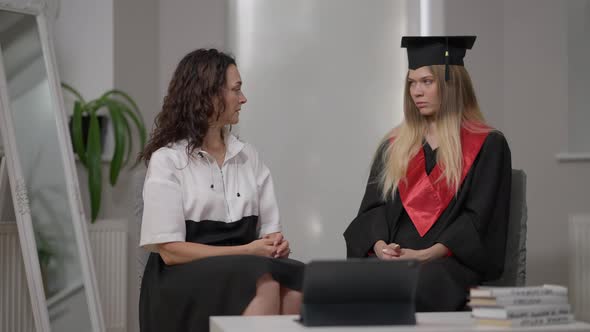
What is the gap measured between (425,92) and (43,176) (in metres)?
1.74

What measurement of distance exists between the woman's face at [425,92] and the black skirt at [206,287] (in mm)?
896

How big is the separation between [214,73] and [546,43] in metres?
2.51

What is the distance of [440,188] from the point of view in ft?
10.5

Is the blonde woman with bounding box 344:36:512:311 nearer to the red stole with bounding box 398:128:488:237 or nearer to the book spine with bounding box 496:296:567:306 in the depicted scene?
the red stole with bounding box 398:128:488:237

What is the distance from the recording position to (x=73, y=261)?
3.88 metres

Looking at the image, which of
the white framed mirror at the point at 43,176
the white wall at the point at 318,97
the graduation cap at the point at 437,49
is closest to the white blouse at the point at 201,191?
the graduation cap at the point at 437,49

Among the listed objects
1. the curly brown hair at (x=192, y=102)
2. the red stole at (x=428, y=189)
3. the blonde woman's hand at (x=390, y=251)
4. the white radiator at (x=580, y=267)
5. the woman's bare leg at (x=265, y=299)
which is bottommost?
the white radiator at (x=580, y=267)

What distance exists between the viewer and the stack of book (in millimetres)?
1968

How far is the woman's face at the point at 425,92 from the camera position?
10.8 ft

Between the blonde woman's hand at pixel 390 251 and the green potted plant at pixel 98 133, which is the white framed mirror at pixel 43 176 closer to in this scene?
the green potted plant at pixel 98 133

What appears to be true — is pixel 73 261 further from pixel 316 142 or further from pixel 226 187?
pixel 316 142

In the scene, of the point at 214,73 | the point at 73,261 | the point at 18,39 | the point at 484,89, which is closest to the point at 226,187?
the point at 214,73

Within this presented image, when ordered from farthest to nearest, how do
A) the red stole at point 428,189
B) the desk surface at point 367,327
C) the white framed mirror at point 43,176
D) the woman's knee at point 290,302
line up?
the white framed mirror at point 43,176 < the red stole at point 428,189 < the woman's knee at point 290,302 < the desk surface at point 367,327

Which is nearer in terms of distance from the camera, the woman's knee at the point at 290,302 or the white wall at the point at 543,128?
the woman's knee at the point at 290,302
